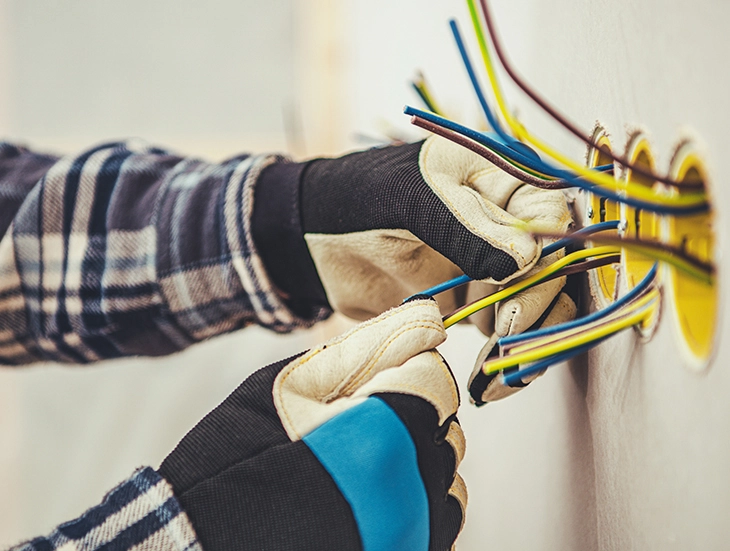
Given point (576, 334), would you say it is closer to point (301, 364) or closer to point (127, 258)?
point (301, 364)

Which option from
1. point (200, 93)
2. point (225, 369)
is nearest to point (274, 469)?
point (225, 369)

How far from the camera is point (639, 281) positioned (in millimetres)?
276

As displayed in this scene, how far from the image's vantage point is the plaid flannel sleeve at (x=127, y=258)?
49 cm

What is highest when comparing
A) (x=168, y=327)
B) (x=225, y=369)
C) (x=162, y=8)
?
(x=162, y=8)

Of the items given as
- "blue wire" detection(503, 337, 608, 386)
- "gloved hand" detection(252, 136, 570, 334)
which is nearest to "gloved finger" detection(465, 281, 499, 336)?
"gloved hand" detection(252, 136, 570, 334)

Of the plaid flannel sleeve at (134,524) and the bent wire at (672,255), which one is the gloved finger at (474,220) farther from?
the plaid flannel sleeve at (134,524)

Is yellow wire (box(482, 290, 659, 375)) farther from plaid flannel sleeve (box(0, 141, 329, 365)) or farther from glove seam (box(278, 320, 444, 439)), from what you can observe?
plaid flannel sleeve (box(0, 141, 329, 365))

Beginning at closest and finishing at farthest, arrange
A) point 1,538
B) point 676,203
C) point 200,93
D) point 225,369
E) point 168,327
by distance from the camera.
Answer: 1. point 676,203
2. point 168,327
3. point 1,538
4. point 225,369
5. point 200,93

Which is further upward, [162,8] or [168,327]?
[162,8]

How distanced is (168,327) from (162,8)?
97 cm

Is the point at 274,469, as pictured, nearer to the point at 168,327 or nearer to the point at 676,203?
the point at 676,203

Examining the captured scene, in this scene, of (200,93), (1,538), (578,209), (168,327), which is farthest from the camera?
(200,93)

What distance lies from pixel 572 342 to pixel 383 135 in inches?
25.7

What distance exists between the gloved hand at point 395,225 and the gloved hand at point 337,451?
4cm
